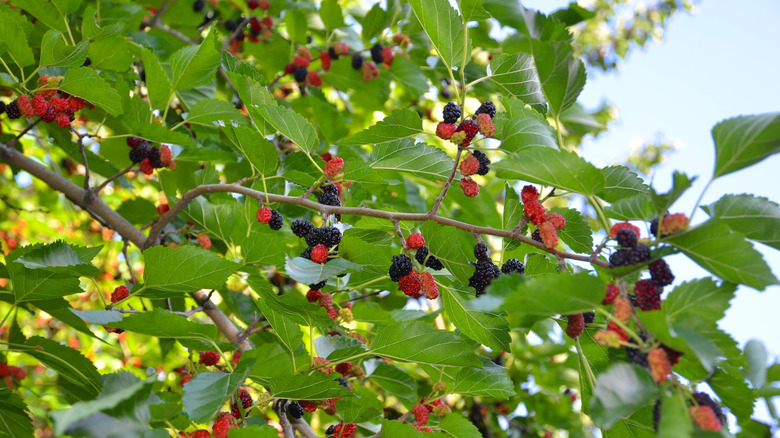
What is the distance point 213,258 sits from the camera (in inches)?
46.3

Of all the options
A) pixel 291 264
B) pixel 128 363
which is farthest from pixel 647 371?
pixel 128 363

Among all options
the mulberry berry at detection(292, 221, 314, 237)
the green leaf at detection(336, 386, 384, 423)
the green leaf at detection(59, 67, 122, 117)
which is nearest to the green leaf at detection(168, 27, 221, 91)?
the green leaf at detection(59, 67, 122, 117)

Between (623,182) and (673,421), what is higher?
(623,182)

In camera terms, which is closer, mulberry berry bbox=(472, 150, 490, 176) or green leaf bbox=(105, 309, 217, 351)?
green leaf bbox=(105, 309, 217, 351)

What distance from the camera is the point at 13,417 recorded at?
4.58 ft

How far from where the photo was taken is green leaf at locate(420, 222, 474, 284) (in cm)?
118

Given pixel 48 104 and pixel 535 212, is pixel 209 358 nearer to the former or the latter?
pixel 48 104

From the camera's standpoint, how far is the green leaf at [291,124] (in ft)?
3.95

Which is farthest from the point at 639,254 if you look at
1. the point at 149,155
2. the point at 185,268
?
the point at 149,155

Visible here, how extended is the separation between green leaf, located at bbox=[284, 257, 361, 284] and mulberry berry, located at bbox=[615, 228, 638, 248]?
18.0 inches

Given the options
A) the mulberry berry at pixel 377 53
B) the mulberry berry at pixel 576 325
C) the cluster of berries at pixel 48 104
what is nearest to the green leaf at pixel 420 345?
the mulberry berry at pixel 576 325

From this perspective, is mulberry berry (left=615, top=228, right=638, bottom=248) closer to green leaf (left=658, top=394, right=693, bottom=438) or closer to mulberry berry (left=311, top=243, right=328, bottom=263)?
green leaf (left=658, top=394, right=693, bottom=438)

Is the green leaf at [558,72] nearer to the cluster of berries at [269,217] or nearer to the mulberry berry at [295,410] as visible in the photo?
the cluster of berries at [269,217]

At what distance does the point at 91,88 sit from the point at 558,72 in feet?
3.38
